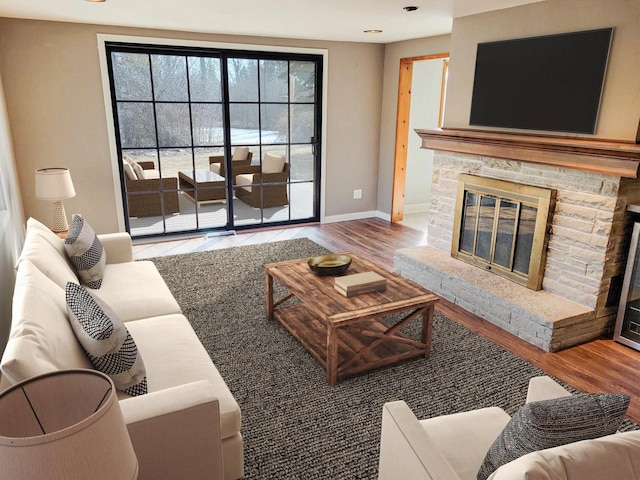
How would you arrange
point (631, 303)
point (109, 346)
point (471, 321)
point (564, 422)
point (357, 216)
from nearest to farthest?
point (564, 422) → point (109, 346) → point (631, 303) → point (471, 321) → point (357, 216)

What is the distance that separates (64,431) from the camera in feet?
2.97

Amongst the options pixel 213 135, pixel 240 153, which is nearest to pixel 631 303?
pixel 240 153

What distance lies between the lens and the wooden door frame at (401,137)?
575 centimetres

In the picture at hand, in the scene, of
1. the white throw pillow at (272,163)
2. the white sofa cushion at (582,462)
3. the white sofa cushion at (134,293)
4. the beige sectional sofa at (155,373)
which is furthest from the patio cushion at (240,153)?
the white sofa cushion at (582,462)

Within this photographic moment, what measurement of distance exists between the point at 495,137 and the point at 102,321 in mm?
2996

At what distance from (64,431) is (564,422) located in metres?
1.17

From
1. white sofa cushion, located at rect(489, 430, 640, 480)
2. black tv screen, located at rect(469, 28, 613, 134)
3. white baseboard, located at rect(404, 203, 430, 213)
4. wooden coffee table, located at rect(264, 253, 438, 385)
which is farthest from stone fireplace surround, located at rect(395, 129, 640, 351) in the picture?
white baseboard, located at rect(404, 203, 430, 213)

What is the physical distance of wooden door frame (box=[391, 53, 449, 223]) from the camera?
5.75 m

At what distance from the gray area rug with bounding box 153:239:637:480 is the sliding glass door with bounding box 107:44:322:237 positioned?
6.30 feet

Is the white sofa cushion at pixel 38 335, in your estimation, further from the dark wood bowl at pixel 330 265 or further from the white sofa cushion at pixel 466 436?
the dark wood bowl at pixel 330 265

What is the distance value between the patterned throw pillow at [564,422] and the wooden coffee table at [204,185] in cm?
467

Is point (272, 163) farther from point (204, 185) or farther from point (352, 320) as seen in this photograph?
point (352, 320)

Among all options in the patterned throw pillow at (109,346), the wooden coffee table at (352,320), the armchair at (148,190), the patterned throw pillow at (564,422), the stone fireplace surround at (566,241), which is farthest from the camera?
the armchair at (148,190)

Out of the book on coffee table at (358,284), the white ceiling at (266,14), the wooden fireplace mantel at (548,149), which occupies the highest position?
the white ceiling at (266,14)
